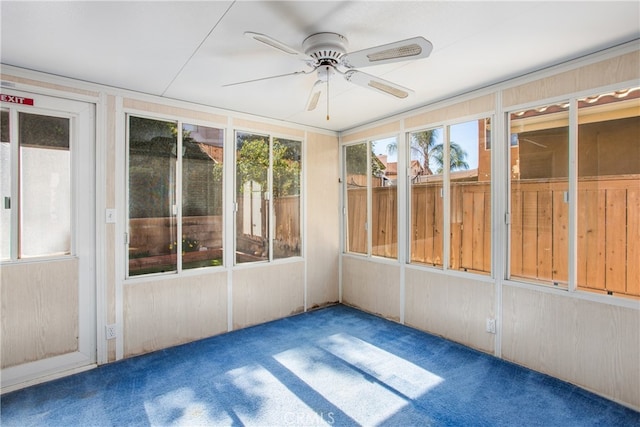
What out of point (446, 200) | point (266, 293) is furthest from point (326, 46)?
point (266, 293)

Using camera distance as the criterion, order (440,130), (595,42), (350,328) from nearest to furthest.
Answer: (595,42), (440,130), (350,328)

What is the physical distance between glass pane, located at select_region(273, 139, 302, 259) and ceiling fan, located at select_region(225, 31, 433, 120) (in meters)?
1.58

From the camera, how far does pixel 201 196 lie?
11.0 ft

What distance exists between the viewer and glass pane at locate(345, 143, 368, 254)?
14.0ft

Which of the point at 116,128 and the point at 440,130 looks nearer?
the point at 116,128

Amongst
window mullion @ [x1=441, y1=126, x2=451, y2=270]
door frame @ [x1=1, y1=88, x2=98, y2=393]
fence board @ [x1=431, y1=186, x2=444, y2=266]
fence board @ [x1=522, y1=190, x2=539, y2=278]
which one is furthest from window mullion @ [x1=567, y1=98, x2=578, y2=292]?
door frame @ [x1=1, y1=88, x2=98, y2=393]

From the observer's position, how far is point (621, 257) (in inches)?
90.3

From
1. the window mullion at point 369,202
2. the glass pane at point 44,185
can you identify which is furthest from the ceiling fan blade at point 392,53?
the glass pane at point 44,185

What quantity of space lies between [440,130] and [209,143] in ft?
7.74

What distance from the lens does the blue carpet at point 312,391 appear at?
2096 mm

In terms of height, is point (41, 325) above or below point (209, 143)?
below

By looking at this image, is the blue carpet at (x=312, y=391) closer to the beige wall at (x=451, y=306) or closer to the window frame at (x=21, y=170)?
the beige wall at (x=451, y=306)

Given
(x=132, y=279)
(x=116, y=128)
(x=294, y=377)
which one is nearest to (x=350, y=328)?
(x=294, y=377)

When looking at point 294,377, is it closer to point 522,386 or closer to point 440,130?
point 522,386
